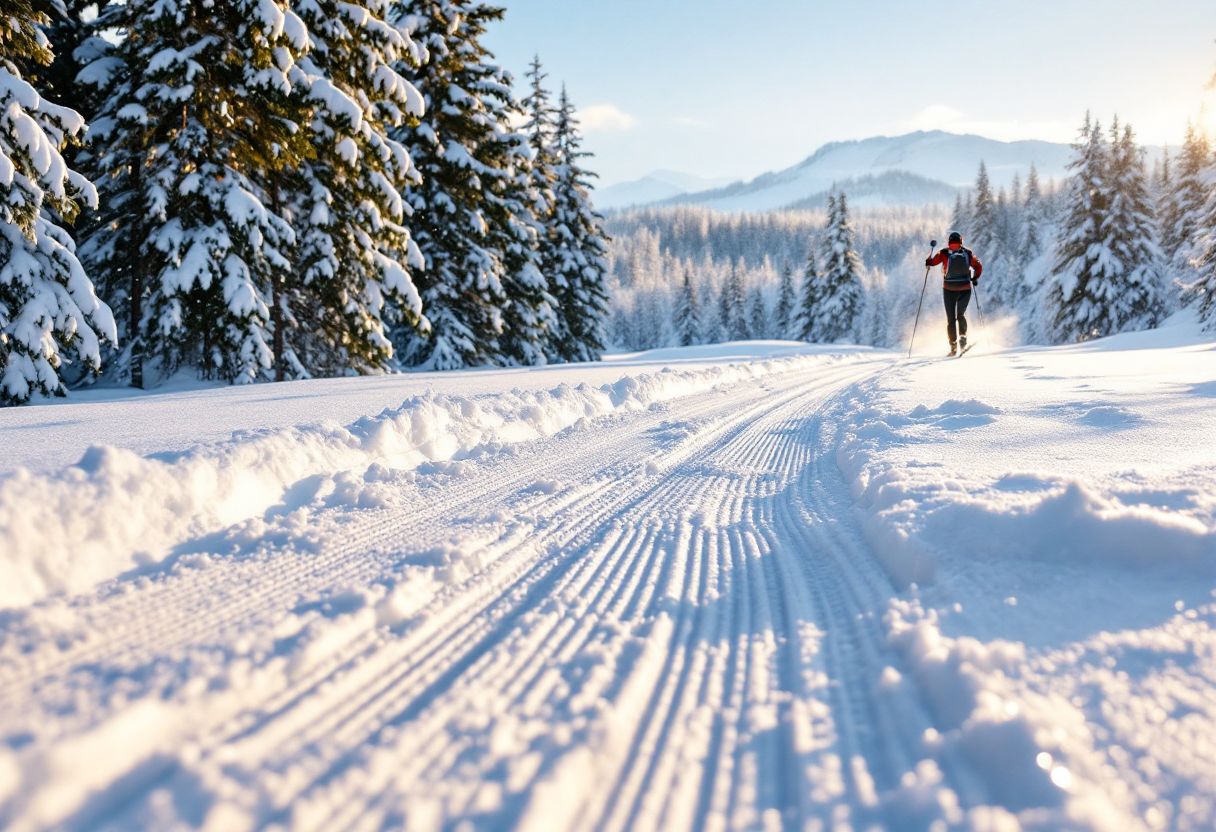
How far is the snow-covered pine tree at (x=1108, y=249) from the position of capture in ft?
83.3

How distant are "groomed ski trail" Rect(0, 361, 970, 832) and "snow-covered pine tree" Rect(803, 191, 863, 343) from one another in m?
41.0

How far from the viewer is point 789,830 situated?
1180 mm

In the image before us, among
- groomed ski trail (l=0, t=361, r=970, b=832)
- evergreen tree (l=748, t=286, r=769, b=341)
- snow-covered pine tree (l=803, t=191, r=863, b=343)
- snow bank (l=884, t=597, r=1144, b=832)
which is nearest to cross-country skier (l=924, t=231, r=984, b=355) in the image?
groomed ski trail (l=0, t=361, r=970, b=832)

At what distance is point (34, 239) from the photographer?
7.69m

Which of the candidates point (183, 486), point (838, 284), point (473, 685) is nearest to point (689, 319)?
point (838, 284)

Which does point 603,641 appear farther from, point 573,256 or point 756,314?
point 756,314

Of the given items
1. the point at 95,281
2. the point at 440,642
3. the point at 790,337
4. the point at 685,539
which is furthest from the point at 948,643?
the point at 790,337

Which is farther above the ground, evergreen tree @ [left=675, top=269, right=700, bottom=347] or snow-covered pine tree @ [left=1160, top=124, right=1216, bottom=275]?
snow-covered pine tree @ [left=1160, top=124, right=1216, bottom=275]

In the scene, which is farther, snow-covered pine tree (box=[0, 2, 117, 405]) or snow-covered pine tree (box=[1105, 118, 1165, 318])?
snow-covered pine tree (box=[1105, 118, 1165, 318])

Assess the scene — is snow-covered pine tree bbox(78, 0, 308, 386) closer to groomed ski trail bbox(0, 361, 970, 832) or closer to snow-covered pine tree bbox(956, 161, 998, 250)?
groomed ski trail bbox(0, 361, 970, 832)

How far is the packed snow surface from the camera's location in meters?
1.22

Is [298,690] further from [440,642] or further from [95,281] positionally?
[95,281]

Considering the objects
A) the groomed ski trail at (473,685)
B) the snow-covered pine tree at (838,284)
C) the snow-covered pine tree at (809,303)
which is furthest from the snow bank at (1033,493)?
the snow-covered pine tree at (809,303)

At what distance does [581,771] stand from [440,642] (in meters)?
0.75
